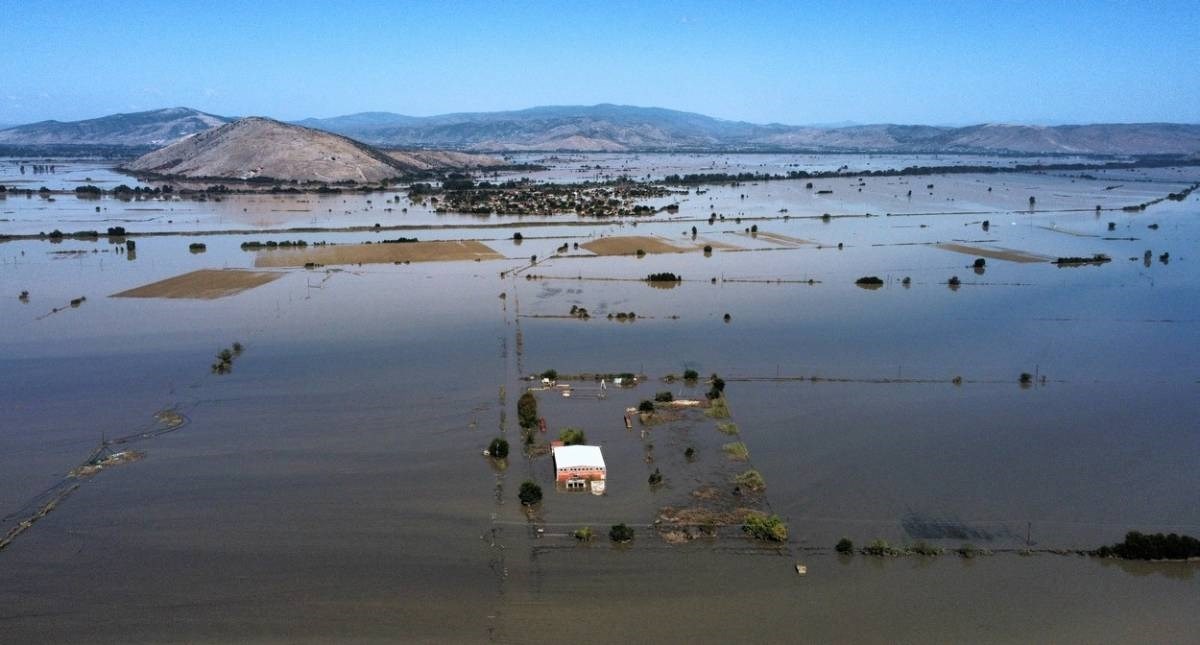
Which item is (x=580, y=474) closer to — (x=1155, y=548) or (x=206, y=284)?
(x=1155, y=548)

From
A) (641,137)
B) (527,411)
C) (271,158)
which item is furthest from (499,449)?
(641,137)

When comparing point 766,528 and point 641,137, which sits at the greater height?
point 641,137

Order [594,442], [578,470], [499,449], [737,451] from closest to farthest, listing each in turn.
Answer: [578,470] → [499,449] → [737,451] → [594,442]

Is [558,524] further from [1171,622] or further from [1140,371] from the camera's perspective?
[1140,371]

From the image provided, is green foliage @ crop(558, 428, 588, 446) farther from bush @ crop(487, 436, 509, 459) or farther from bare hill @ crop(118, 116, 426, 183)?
bare hill @ crop(118, 116, 426, 183)

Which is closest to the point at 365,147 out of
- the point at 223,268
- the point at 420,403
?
the point at 223,268

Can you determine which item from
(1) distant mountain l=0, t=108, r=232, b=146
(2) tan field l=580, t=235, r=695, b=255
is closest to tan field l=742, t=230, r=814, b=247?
(2) tan field l=580, t=235, r=695, b=255
